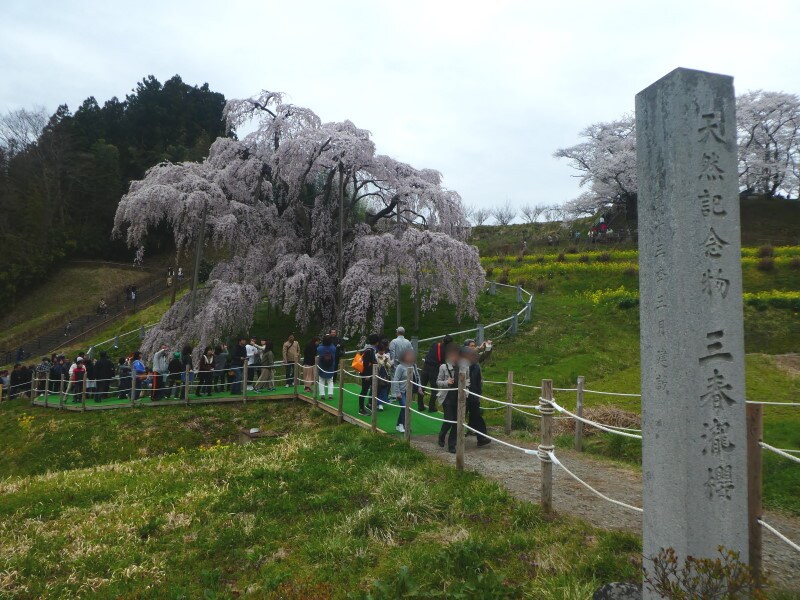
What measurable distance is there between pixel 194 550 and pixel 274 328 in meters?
18.7

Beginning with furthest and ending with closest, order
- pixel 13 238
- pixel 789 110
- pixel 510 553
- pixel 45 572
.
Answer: pixel 13 238, pixel 789 110, pixel 45 572, pixel 510 553

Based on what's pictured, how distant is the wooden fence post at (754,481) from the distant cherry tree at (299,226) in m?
15.3

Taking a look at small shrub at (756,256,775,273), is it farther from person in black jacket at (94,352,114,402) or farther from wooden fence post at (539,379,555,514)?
person in black jacket at (94,352,114,402)

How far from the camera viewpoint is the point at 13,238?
131 ft

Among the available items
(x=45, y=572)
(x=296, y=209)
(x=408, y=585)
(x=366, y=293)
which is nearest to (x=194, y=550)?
(x=45, y=572)

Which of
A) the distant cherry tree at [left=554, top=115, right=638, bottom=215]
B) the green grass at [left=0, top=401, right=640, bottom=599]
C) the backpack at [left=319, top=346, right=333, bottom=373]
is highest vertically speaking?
the distant cherry tree at [left=554, top=115, right=638, bottom=215]

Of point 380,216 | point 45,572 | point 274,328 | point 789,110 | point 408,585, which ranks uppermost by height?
point 789,110

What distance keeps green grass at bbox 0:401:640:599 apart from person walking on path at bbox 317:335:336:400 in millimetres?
4174

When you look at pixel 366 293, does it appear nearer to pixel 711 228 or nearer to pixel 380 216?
pixel 380 216

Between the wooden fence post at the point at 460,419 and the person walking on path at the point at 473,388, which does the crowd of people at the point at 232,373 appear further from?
the wooden fence post at the point at 460,419

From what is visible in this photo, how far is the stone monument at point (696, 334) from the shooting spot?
323cm

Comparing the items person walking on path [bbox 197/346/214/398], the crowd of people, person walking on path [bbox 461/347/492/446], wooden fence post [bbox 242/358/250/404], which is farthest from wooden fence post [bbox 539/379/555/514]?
person walking on path [bbox 197/346/214/398]

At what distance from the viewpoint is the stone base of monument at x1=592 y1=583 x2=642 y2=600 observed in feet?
11.3

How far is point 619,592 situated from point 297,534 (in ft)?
9.99
